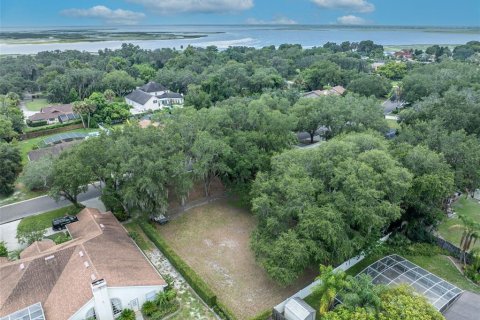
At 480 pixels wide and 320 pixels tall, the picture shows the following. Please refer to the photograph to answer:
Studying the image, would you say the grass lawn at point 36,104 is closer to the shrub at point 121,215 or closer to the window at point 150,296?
the shrub at point 121,215

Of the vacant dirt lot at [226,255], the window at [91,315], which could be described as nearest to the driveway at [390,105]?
the vacant dirt lot at [226,255]

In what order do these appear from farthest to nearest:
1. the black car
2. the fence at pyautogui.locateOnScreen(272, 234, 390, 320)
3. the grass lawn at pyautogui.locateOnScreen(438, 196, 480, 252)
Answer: the black car, the grass lawn at pyautogui.locateOnScreen(438, 196, 480, 252), the fence at pyautogui.locateOnScreen(272, 234, 390, 320)

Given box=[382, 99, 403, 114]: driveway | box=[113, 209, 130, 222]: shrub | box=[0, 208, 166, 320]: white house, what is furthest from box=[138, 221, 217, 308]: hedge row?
box=[382, 99, 403, 114]: driveway

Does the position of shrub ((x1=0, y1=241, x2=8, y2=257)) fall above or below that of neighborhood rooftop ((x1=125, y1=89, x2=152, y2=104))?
below

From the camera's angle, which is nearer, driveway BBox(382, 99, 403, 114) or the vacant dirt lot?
the vacant dirt lot

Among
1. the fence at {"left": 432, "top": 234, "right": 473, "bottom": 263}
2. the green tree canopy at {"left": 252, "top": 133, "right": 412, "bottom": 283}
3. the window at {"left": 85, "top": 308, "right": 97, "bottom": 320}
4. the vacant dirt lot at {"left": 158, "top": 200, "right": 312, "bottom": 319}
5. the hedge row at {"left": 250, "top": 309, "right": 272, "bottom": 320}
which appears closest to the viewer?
the window at {"left": 85, "top": 308, "right": 97, "bottom": 320}

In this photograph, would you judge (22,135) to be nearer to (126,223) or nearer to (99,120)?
(99,120)

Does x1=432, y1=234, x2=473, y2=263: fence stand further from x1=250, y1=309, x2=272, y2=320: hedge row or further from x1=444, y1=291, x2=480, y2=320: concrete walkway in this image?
x1=250, y1=309, x2=272, y2=320: hedge row

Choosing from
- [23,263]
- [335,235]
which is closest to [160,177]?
[23,263]
